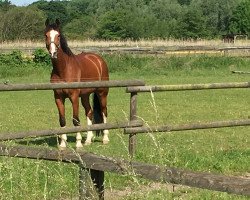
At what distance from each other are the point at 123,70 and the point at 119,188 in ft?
70.7

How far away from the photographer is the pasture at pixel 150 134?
14.3ft

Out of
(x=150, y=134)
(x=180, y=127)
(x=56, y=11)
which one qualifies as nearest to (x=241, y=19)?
(x=56, y=11)

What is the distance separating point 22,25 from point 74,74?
49.1 m

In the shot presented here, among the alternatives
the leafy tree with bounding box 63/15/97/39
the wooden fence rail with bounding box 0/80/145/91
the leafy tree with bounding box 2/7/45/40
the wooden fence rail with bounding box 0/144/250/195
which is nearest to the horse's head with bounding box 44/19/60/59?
the wooden fence rail with bounding box 0/80/145/91

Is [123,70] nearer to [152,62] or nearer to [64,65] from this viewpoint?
[152,62]

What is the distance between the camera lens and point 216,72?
26547 mm

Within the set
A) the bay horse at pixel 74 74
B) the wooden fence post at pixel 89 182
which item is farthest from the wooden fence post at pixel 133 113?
the wooden fence post at pixel 89 182

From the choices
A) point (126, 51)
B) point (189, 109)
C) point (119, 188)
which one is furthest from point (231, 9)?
point (119, 188)

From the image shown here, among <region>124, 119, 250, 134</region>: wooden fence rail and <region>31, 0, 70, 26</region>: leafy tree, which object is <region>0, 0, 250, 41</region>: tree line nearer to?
<region>31, 0, 70, 26</region>: leafy tree

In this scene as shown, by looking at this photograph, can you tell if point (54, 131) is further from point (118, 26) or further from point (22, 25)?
point (118, 26)

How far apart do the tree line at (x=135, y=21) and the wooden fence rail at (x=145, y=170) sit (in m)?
38.6

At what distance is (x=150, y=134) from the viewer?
11.7 feet

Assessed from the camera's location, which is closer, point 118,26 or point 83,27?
point 118,26

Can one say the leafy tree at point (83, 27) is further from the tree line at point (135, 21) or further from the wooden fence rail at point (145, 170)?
the wooden fence rail at point (145, 170)
